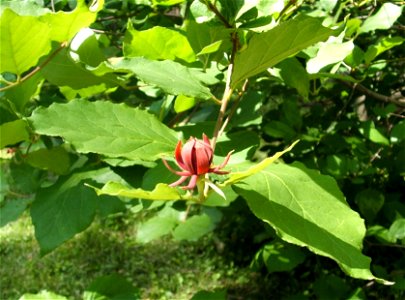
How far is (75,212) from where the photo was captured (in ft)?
4.01

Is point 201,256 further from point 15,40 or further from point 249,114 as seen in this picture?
point 15,40

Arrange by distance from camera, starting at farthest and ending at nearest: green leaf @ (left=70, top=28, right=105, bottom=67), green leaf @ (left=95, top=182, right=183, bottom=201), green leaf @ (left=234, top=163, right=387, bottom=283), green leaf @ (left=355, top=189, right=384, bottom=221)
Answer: green leaf @ (left=355, top=189, right=384, bottom=221) → green leaf @ (left=70, top=28, right=105, bottom=67) → green leaf @ (left=234, top=163, right=387, bottom=283) → green leaf @ (left=95, top=182, right=183, bottom=201)

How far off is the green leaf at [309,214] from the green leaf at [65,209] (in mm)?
483

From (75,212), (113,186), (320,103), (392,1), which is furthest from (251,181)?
(320,103)

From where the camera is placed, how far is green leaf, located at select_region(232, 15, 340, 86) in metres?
0.79

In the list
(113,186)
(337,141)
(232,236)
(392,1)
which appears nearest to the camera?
(113,186)

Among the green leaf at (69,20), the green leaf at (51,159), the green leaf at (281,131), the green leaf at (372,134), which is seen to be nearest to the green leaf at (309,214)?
the green leaf at (69,20)

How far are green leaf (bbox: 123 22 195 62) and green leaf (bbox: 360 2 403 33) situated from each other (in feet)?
1.73

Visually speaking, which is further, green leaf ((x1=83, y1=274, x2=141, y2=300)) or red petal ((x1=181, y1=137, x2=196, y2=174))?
green leaf ((x1=83, y1=274, x2=141, y2=300))

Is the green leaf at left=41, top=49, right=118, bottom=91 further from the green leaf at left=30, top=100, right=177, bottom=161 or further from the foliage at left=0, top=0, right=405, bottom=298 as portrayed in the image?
the green leaf at left=30, top=100, right=177, bottom=161

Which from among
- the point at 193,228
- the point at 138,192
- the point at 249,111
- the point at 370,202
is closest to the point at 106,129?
the point at 138,192

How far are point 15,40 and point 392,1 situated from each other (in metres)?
0.98

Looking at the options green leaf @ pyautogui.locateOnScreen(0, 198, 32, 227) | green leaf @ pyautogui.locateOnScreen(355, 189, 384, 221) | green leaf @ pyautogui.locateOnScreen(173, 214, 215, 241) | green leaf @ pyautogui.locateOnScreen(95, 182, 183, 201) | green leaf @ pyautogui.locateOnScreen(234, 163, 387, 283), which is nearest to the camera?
green leaf @ pyautogui.locateOnScreen(95, 182, 183, 201)

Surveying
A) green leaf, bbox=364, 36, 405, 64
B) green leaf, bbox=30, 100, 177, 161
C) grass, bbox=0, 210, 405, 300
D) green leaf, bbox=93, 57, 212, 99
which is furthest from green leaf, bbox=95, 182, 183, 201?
grass, bbox=0, 210, 405, 300
